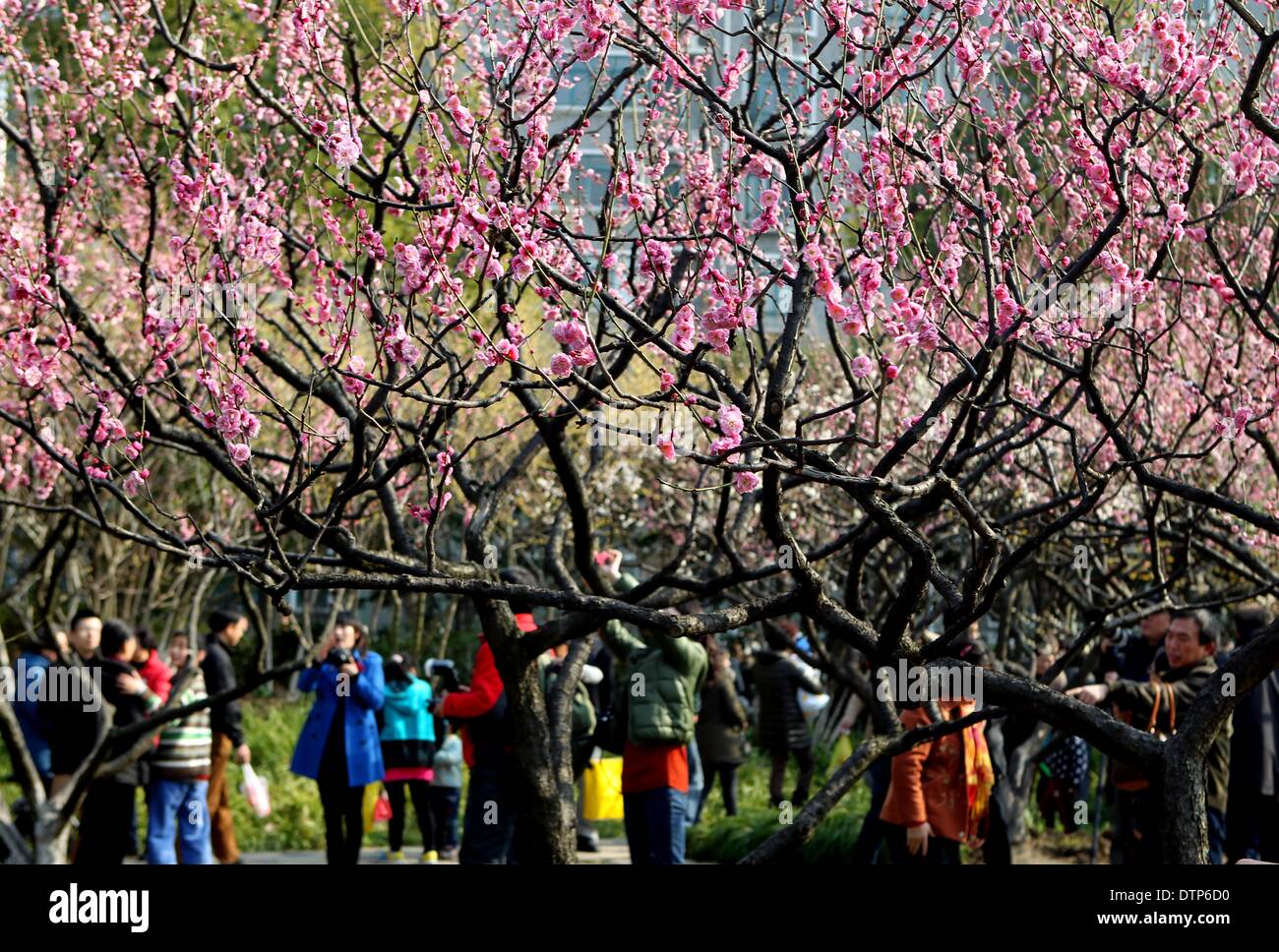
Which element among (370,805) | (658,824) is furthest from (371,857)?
(658,824)

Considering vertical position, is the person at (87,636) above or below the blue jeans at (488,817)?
above

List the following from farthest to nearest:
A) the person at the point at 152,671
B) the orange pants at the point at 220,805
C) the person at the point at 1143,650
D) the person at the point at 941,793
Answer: the orange pants at the point at 220,805 < the person at the point at 152,671 < the person at the point at 1143,650 < the person at the point at 941,793

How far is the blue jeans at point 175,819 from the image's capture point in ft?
29.9

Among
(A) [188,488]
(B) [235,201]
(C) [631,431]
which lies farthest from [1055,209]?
(A) [188,488]

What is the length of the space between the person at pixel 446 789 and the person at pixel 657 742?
364 cm

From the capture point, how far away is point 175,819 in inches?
365

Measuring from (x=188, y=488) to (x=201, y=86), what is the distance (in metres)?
15.1

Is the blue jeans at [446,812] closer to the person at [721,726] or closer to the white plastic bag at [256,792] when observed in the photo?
the white plastic bag at [256,792]

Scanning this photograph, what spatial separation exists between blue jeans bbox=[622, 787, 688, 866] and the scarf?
1422mm

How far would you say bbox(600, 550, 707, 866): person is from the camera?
7.95 m

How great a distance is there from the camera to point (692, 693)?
8.19 m

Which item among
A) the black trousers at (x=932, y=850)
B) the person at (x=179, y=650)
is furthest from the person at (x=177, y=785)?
the black trousers at (x=932, y=850)

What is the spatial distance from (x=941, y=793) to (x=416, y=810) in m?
4.66
